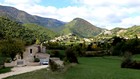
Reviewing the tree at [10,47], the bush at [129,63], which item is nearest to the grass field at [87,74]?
the bush at [129,63]

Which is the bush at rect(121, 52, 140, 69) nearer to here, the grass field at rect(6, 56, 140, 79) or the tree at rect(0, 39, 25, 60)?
the grass field at rect(6, 56, 140, 79)

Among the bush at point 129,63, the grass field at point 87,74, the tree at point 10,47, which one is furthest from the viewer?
the tree at point 10,47

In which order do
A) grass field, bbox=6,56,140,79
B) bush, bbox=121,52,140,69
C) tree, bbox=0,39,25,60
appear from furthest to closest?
1. tree, bbox=0,39,25,60
2. bush, bbox=121,52,140,69
3. grass field, bbox=6,56,140,79

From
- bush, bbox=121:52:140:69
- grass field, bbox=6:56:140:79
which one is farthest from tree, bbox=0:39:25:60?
bush, bbox=121:52:140:69

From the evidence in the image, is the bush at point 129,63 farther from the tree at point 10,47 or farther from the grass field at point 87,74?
the tree at point 10,47

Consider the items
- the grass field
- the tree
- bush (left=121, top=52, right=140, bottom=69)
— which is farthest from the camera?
the tree

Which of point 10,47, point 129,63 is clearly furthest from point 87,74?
point 10,47

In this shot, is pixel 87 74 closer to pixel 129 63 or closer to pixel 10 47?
pixel 129 63

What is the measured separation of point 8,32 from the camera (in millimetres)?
190750

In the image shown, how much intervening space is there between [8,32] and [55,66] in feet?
491

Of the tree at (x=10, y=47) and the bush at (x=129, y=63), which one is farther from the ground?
the tree at (x=10, y=47)

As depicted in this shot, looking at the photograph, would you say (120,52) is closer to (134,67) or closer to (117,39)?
(117,39)

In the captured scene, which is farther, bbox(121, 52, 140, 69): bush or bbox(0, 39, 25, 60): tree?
bbox(0, 39, 25, 60): tree

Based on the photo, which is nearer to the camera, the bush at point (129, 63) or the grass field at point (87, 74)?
the grass field at point (87, 74)
